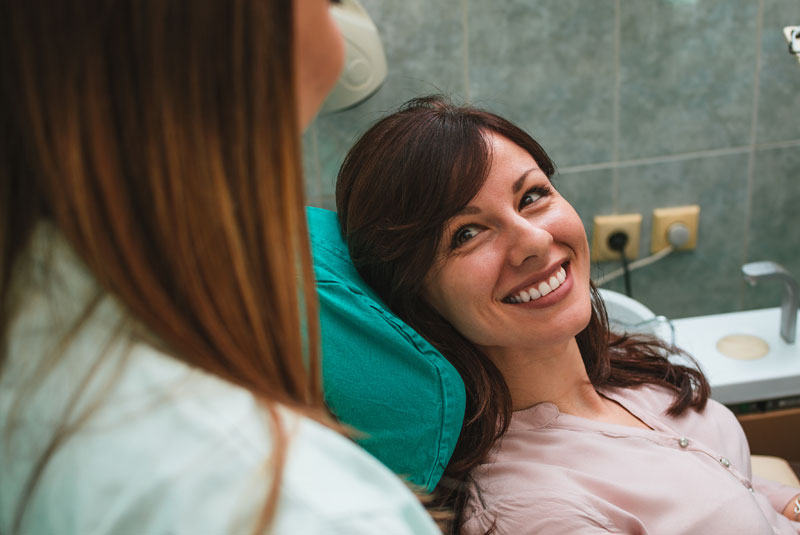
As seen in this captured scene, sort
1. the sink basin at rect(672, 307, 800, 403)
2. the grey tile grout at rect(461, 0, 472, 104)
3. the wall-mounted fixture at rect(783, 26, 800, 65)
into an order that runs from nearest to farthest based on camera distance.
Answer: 1. the wall-mounted fixture at rect(783, 26, 800, 65)
2. the sink basin at rect(672, 307, 800, 403)
3. the grey tile grout at rect(461, 0, 472, 104)

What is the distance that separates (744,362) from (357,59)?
1.03 metres

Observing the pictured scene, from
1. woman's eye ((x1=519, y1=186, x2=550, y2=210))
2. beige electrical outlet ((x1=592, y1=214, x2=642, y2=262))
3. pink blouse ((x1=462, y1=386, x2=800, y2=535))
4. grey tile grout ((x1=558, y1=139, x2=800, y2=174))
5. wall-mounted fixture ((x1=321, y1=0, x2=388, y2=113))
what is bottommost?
beige electrical outlet ((x1=592, y1=214, x2=642, y2=262))

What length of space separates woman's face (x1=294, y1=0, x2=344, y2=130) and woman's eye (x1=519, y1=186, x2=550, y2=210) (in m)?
0.52

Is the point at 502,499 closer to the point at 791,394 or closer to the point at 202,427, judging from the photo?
the point at 202,427

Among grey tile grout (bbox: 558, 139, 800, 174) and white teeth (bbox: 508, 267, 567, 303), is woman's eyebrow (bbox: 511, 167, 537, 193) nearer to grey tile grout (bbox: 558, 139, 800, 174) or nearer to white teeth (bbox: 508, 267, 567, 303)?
white teeth (bbox: 508, 267, 567, 303)

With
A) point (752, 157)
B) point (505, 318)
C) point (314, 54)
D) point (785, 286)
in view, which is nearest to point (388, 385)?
point (505, 318)

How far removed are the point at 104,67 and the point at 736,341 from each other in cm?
145

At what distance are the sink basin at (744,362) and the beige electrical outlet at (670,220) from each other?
373mm

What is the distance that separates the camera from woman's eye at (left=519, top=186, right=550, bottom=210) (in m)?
0.98

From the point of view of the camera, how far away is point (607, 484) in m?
0.90

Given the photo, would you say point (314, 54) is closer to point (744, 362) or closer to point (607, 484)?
point (607, 484)

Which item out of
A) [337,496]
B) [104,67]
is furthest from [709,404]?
[104,67]

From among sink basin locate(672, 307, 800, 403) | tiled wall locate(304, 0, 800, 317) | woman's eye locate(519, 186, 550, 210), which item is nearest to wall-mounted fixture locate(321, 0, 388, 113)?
tiled wall locate(304, 0, 800, 317)

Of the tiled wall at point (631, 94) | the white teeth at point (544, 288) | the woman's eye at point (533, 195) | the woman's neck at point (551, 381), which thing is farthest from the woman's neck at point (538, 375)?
the tiled wall at point (631, 94)
